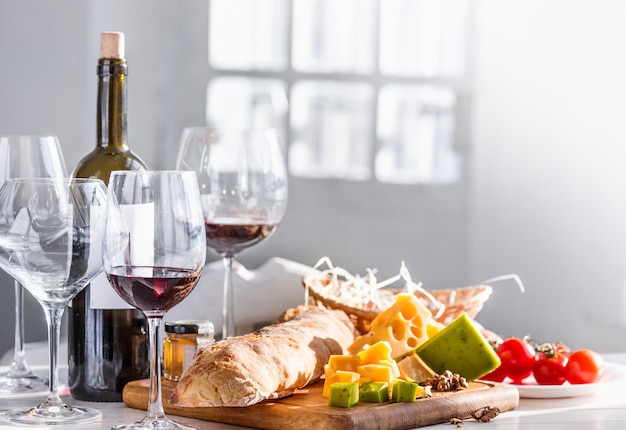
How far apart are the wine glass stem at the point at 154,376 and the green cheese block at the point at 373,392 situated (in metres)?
0.22

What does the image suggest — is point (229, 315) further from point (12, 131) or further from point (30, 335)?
point (12, 131)

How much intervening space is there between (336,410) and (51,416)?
301mm

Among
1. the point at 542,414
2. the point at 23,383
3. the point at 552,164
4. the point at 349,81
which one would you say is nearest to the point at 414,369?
the point at 542,414

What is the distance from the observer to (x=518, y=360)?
49.1 inches

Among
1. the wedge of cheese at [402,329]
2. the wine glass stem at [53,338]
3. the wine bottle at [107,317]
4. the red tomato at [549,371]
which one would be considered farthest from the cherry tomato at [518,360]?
the wine glass stem at [53,338]

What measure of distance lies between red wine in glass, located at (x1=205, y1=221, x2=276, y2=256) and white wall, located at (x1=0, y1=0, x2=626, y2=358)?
2.20m

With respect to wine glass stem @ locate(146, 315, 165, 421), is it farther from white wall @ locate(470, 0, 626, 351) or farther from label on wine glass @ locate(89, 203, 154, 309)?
white wall @ locate(470, 0, 626, 351)

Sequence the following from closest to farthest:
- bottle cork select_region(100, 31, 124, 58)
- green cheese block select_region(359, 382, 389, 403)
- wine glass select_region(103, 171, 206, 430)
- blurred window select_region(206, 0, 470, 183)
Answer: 1. wine glass select_region(103, 171, 206, 430)
2. green cheese block select_region(359, 382, 389, 403)
3. bottle cork select_region(100, 31, 124, 58)
4. blurred window select_region(206, 0, 470, 183)

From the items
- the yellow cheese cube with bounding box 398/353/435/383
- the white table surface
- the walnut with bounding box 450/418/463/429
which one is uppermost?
the yellow cheese cube with bounding box 398/353/435/383

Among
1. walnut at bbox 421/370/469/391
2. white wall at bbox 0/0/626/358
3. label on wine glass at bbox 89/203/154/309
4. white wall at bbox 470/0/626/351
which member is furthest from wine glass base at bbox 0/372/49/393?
white wall at bbox 470/0/626/351

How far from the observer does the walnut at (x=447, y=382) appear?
43.8 inches

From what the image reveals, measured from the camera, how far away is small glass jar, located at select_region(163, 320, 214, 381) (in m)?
1.12

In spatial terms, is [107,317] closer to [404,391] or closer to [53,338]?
[53,338]

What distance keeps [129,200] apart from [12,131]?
7.13 feet
